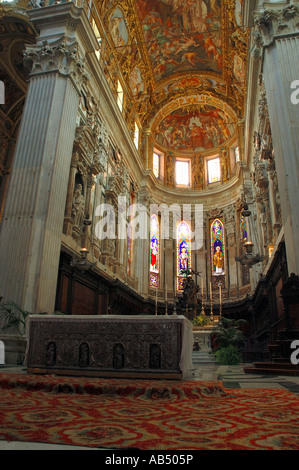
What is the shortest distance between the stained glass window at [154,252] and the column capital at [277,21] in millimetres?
14015

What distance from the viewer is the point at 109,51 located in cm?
1606

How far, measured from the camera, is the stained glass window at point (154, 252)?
71.9 ft

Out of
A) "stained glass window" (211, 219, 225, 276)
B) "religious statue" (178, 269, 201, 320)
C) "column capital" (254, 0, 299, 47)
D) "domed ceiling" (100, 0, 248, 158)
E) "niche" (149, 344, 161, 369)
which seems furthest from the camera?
"stained glass window" (211, 219, 225, 276)

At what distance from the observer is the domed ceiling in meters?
17.3

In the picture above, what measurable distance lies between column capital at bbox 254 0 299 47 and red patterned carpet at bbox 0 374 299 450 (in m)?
9.83

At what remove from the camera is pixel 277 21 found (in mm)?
9719

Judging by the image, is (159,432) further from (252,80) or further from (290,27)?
(252,80)

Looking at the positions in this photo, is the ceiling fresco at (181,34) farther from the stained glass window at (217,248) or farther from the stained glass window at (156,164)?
the stained glass window at (217,248)

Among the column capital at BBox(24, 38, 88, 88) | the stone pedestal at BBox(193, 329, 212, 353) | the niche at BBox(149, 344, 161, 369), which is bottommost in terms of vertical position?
the niche at BBox(149, 344, 161, 369)

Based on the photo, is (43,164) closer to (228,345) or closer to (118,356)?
(118,356)

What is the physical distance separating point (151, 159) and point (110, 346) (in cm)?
1917

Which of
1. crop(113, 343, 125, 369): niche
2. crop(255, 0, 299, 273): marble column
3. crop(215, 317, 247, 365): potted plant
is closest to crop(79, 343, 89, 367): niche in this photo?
crop(113, 343, 125, 369): niche

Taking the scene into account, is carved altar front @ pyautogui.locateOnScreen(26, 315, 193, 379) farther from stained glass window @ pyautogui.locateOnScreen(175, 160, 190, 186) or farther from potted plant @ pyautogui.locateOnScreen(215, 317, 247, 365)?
stained glass window @ pyautogui.locateOnScreen(175, 160, 190, 186)

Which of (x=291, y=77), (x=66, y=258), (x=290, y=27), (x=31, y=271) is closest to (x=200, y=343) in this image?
(x=66, y=258)
